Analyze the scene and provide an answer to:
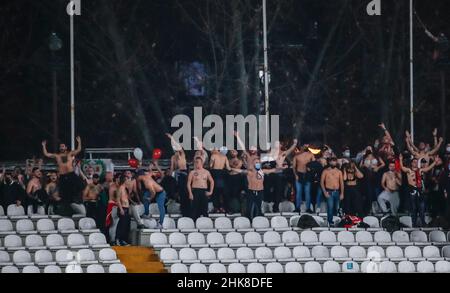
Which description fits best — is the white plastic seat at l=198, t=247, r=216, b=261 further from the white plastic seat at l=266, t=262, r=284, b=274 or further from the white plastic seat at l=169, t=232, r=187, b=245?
the white plastic seat at l=266, t=262, r=284, b=274

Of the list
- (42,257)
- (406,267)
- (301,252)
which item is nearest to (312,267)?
(301,252)

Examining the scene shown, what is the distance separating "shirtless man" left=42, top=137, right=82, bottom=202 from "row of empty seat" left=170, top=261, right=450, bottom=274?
2313 mm

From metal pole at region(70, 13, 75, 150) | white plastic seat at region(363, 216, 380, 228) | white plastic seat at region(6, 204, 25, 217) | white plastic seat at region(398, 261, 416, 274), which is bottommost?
white plastic seat at region(398, 261, 416, 274)

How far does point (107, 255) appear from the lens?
76.4 ft

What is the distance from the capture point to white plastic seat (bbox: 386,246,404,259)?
2417cm

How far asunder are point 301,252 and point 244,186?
1642 mm

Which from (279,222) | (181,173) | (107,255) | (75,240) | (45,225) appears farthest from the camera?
(181,173)

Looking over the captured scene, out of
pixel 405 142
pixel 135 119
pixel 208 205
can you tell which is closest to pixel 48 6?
pixel 135 119

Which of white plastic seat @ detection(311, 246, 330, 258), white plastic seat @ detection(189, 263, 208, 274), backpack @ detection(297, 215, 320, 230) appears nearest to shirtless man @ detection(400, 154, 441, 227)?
backpack @ detection(297, 215, 320, 230)

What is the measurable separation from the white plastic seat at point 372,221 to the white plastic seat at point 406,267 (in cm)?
140

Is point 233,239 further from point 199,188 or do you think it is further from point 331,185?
point 331,185

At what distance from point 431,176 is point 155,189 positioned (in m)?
4.02

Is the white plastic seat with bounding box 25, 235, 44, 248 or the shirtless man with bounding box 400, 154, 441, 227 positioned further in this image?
the shirtless man with bounding box 400, 154, 441, 227

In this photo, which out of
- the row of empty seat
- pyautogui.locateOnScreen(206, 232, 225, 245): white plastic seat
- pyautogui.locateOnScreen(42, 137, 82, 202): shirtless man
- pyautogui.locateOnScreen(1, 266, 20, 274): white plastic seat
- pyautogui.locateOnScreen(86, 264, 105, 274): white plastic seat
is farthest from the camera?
pyautogui.locateOnScreen(42, 137, 82, 202): shirtless man
